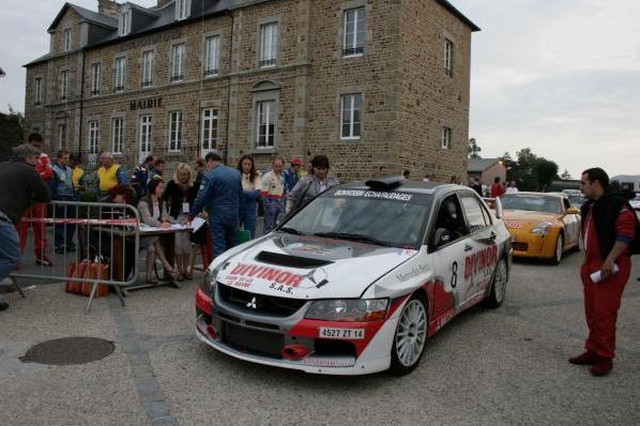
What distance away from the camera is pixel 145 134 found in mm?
28469

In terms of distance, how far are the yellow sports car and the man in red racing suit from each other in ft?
20.6

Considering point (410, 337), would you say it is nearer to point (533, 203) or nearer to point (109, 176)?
point (109, 176)

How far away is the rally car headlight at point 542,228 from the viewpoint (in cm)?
1065

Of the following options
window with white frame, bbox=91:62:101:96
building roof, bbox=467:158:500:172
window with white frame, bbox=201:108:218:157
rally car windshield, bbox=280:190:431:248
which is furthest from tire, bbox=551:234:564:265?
building roof, bbox=467:158:500:172

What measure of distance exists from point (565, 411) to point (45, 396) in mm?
3598

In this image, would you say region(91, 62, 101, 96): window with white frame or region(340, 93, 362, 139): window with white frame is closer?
region(340, 93, 362, 139): window with white frame

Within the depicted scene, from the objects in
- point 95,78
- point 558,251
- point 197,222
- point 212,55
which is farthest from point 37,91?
point 558,251

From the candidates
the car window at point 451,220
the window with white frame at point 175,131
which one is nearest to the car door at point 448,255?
the car window at point 451,220

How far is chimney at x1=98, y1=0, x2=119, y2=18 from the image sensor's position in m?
36.6

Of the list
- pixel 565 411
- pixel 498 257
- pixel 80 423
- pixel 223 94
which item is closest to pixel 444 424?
pixel 565 411

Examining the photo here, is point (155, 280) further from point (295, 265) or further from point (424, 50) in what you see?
point (424, 50)

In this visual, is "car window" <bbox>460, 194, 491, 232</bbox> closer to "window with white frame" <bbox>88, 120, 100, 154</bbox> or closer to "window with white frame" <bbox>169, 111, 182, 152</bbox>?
"window with white frame" <bbox>169, 111, 182, 152</bbox>

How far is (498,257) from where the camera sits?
6621 millimetres

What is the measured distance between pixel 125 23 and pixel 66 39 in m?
6.49
